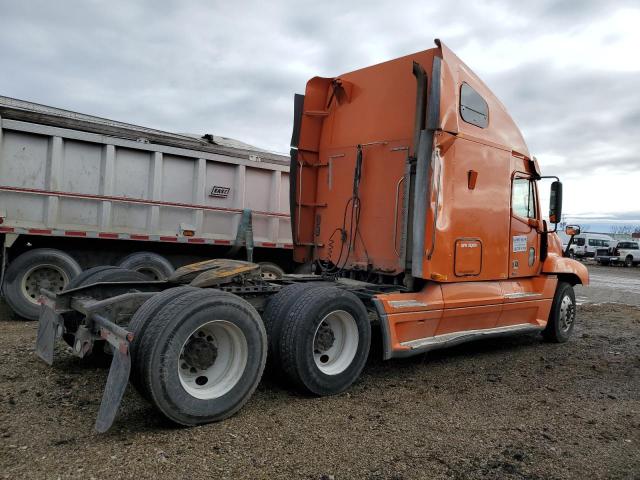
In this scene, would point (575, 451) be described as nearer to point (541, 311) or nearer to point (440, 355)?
point (440, 355)

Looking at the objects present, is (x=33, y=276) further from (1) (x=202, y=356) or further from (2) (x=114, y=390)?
(2) (x=114, y=390)

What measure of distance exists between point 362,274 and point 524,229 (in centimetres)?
222

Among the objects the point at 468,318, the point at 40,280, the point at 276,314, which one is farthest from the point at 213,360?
the point at 40,280

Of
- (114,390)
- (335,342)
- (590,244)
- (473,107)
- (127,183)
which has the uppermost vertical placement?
(473,107)

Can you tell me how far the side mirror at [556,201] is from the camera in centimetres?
681

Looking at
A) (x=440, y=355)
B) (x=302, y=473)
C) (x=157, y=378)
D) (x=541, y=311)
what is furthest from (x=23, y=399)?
(x=541, y=311)

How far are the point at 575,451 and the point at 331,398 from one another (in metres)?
1.88

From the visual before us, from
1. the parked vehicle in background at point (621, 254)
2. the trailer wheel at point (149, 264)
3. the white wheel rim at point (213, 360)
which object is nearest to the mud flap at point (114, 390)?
the white wheel rim at point (213, 360)

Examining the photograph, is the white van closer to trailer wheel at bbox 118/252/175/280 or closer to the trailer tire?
trailer wheel at bbox 118/252/175/280

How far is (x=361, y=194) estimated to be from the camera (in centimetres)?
602

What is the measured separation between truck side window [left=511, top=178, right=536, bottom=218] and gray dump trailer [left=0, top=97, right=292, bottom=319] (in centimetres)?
476

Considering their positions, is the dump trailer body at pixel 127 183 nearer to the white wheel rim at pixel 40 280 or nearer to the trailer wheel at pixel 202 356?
the white wheel rim at pixel 40 280

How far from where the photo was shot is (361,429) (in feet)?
12.1

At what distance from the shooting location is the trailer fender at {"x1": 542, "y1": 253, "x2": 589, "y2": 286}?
685cm
